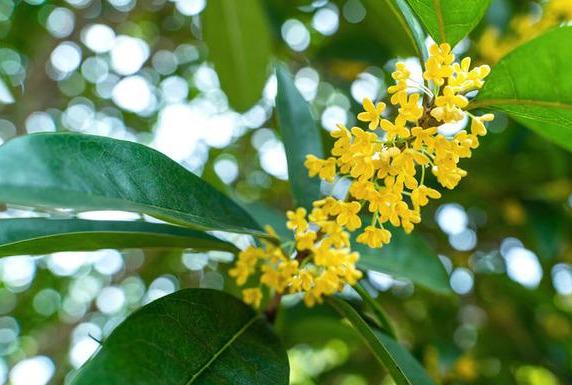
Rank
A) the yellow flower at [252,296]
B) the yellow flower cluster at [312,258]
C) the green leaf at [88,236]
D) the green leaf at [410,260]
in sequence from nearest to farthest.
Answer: the green leaf at [88,236] → the yellow flower cluster at [312,258] → the yellow flower at [252,296] → the green leaf at [410,260]

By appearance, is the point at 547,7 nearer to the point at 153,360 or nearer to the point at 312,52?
the point at 312,52

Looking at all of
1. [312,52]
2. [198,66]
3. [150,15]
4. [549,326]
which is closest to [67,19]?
[150,15]

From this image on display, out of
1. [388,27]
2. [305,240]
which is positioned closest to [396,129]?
[305,240]

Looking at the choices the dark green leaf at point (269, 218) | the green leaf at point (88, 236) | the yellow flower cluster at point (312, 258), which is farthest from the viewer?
→ the dark green leaf at point (269, 218)

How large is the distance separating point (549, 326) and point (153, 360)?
8.82ft

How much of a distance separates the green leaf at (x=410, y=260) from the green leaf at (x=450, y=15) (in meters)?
0.60

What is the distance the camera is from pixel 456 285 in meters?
3.18

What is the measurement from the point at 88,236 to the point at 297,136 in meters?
0.60

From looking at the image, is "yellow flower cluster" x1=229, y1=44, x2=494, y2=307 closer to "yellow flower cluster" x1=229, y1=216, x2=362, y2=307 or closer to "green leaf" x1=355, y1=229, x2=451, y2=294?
"yellow flower cluster" x1=229, y1=216, x2=362, y2=307

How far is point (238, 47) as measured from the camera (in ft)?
8.54

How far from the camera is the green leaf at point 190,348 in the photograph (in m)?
0.99

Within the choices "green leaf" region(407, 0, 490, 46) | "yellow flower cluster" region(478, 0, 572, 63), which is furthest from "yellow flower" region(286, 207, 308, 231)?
"yellow flower cluster" region(478, 0, 572, 63)

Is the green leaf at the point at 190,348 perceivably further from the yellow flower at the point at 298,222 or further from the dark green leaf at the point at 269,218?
the dark green leaf at the point at 269,218

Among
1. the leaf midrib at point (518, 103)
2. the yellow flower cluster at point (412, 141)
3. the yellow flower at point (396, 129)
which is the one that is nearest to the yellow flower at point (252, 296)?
the yellow flower cluster at point (412, 141)
